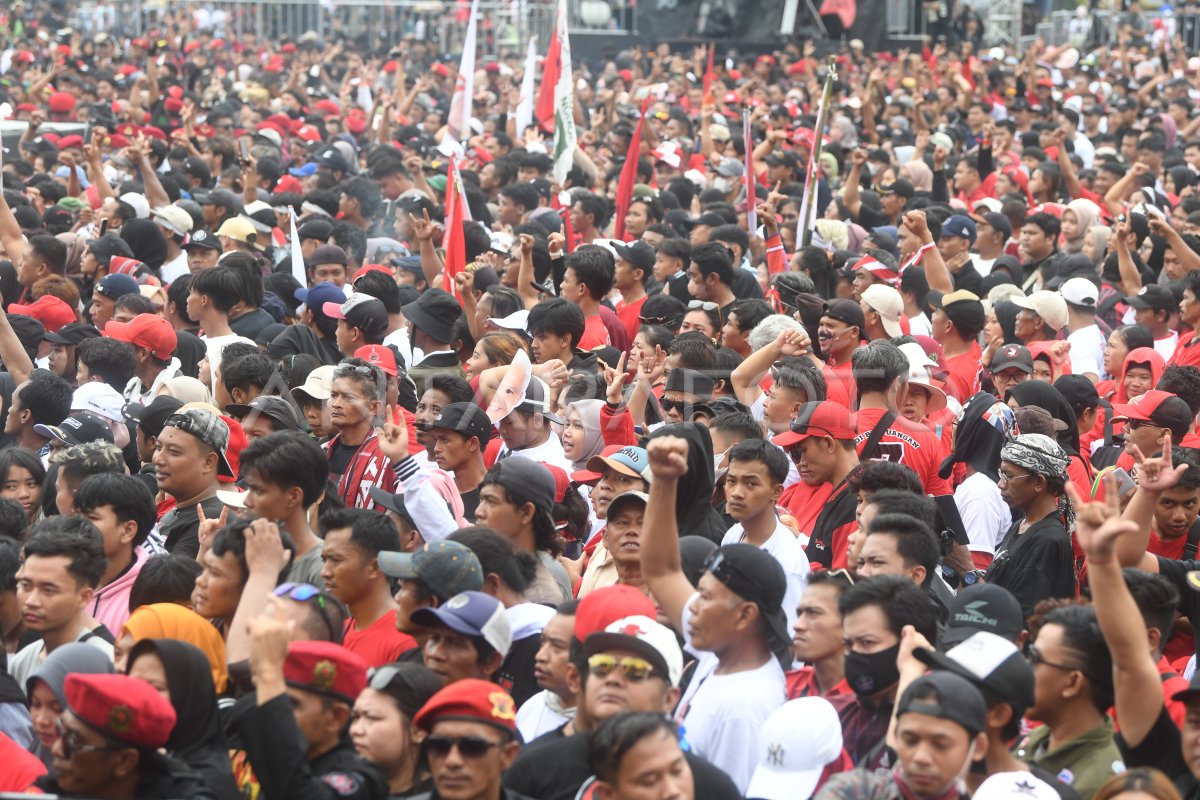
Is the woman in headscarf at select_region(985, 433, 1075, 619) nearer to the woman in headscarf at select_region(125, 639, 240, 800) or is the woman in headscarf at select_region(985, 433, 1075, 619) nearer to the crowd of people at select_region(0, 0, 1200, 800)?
the crowd of people at select_region(0, 0, 1200, 800)

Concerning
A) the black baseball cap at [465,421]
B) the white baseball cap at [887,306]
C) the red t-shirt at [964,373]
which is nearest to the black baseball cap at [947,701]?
the black baseball cap at [465,421]

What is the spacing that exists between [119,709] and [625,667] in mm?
1240

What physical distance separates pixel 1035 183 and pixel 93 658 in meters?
11.1

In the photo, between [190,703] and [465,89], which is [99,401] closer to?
[190,703]

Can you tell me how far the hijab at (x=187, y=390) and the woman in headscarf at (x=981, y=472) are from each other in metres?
3.20

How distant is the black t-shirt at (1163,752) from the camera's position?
4297mm

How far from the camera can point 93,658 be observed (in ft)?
14.4

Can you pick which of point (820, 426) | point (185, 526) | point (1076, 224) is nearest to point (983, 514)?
point (820, 426)

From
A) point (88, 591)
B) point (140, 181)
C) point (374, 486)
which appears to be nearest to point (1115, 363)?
point (374, 486)

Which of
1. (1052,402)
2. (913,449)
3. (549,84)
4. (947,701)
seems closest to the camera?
(947,701)

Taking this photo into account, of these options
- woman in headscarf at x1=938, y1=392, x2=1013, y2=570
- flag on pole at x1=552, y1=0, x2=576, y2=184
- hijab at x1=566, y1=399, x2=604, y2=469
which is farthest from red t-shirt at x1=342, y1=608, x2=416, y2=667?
flag on pole at x1=552, y1=0, x2=576, y2=184

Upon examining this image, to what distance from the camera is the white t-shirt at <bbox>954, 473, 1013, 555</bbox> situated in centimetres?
659

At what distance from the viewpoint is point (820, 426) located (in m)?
6.34

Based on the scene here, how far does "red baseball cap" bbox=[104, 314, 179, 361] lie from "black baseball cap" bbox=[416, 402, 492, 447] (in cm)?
194
